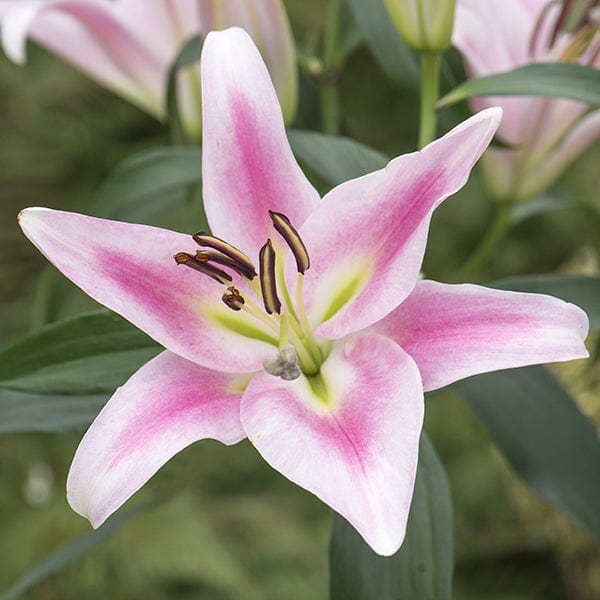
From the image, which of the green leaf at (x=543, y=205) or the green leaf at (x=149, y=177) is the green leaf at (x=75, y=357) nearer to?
the green leaf at (x=149, y=177)

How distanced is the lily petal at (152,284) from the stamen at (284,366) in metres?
0.01

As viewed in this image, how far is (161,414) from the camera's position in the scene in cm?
35

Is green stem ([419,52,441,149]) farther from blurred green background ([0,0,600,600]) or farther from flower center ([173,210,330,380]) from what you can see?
blurred green background ([0,0,600,600])

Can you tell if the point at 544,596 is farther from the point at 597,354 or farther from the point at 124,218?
the point at 124,218

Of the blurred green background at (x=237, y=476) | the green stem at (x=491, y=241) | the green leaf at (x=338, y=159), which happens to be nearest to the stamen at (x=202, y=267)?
the green leaf at (x=338, y=159)

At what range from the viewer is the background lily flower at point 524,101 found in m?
0.48

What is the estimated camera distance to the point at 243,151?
1.20 ft

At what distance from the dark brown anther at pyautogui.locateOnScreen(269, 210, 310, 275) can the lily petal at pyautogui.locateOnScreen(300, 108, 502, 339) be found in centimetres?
1

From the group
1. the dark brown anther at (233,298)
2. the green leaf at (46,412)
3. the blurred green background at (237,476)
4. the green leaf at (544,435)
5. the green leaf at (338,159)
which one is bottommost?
the blurred green background at (237,476)

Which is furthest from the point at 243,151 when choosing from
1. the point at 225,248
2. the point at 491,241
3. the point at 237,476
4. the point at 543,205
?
the point at 237,476

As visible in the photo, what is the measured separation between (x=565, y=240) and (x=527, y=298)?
1.15 m

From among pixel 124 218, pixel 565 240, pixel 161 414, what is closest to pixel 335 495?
pixel 161 414

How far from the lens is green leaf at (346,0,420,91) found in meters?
0.51

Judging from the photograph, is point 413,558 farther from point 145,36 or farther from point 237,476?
point 237,476
